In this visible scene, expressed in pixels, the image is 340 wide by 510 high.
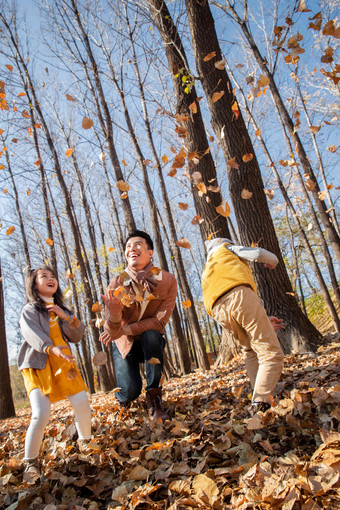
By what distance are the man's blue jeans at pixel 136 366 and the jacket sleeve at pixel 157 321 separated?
0.05 m

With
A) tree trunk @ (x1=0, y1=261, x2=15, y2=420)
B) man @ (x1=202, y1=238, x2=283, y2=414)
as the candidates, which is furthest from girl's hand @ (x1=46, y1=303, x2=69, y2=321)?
tree trunk @ (x1=0, y1=261, x2=15, y2=420)

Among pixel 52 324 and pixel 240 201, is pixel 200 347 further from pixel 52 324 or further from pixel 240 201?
pixel 52 324

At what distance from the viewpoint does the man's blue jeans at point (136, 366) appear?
9.02ft

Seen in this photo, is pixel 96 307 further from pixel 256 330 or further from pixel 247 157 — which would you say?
pixel 247 157

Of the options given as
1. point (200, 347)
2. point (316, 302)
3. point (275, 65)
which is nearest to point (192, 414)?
point (200, 347)

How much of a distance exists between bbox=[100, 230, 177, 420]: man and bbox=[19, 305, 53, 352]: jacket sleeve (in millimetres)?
538

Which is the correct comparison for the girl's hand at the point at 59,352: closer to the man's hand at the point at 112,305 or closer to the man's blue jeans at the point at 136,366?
the man's hand at the point at 112,305

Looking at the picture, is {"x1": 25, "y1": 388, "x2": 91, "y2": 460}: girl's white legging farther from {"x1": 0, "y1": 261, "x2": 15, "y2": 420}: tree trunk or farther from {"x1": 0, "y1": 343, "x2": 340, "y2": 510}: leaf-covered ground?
{"x1": 0, "y1": 261, "x2": 15, "y2": 420}: tree trunk

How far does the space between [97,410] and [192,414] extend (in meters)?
1.70

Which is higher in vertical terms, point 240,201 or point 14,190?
point 14,190

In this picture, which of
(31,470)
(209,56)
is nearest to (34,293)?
(31,470)

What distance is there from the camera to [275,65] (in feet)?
19.5

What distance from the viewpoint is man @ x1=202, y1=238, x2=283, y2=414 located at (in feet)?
6.91

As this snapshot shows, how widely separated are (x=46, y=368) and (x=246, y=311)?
4.86 ft
